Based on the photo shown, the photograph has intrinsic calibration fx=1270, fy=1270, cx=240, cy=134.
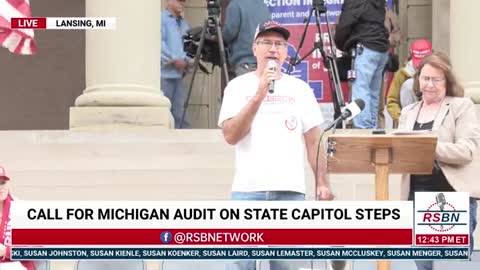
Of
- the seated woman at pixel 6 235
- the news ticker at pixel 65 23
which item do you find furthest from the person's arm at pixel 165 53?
the seated woman at pixel 6 235

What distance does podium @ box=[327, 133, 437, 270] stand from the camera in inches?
277

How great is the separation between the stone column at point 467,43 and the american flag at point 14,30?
4.62 meters

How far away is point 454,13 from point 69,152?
14.2ft

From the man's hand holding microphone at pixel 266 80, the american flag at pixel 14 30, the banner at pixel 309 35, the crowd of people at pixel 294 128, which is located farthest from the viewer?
the banner at pixel 309 35

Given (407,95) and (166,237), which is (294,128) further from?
(407,95)

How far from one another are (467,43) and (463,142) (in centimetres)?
562

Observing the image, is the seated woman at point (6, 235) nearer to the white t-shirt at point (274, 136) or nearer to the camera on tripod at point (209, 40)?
the white t-shirt at point (274, 136)

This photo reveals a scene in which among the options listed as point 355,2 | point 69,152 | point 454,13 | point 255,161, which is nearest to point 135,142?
point 69,152

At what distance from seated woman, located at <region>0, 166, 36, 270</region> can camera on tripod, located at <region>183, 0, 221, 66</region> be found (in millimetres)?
6483

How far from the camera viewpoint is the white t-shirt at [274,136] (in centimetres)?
769

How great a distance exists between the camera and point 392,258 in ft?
23.9

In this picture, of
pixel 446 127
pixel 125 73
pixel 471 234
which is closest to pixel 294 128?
pixel 446 127

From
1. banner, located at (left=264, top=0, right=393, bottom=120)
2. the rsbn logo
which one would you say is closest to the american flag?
the rsbn logo

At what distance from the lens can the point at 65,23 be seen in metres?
12.0
